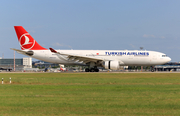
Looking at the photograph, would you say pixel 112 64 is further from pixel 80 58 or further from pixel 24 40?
pixel 24 40

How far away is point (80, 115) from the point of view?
1015 centimetres

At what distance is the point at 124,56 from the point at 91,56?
248 inches

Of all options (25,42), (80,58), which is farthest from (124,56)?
(25,42)

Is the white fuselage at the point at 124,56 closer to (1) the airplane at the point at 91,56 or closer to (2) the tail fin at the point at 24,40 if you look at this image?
(1) the airplane at the point at 91,56

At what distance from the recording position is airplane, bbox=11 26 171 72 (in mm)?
47281

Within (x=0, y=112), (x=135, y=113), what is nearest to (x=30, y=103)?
(x=0, y=112)

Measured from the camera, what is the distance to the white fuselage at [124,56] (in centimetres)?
4738

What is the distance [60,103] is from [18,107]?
208cm

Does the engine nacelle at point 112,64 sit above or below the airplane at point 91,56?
below

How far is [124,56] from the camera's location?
1869 inches

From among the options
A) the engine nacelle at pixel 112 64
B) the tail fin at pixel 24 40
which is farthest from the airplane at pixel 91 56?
the engine nacelle at pixel 112 64

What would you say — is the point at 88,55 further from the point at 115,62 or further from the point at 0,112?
the point at 0,112

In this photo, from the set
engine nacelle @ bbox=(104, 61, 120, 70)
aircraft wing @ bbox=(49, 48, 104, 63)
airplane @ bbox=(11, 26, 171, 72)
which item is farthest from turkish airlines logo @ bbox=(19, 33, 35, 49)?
engine nacelle @ bbox=(104, 61, 120, 70)

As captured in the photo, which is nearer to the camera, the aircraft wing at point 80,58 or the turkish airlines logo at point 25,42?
the aircraft wing at point 80,58
